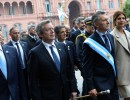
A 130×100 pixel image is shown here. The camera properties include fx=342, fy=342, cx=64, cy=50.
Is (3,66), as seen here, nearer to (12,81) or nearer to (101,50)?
(12,81)

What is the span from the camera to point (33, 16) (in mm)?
54250

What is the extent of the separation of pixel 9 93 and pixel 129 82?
175 cm

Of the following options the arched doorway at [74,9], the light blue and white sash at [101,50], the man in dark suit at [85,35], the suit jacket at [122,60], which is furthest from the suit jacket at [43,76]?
the arched doorway at [74,9]

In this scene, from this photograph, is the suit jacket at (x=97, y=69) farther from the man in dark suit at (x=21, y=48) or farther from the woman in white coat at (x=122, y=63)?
the man in dark suit at (x=21, y=48)

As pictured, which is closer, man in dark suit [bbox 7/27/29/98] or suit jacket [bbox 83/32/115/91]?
suit jacket [bbox 83/32/115/91]

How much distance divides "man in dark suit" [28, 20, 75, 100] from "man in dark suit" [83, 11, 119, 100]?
38 centimetres

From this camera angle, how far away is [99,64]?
482cm

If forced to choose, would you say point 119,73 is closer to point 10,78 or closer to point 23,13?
point 10,78

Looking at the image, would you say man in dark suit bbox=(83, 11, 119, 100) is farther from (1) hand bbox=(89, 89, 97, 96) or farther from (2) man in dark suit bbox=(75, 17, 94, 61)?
(2) man in dark suit bbox=(75, 17, 94, 61)

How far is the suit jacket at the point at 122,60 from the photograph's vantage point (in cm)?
502

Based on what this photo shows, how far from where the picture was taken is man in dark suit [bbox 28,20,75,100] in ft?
15.3

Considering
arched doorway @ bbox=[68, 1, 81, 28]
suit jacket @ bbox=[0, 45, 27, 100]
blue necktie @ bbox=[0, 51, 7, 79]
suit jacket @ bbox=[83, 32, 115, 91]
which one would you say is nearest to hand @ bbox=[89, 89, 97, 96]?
suit jacket @ bbox=[83, 32, 115, 91]

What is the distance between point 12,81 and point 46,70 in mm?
538

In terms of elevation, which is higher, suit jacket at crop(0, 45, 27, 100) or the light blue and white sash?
the light blue and white sash
